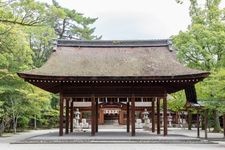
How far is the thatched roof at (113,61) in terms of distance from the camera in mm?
21609

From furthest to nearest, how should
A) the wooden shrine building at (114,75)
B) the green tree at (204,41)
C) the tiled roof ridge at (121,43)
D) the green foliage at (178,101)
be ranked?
the green foliage at (178,101), the green tree at (204,41), the tiled roof ridge at (121,43), the wooden shrine building at (114,75)

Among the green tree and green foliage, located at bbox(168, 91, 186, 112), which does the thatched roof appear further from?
green foliage, located at bbox(168, 91, 186, 112)

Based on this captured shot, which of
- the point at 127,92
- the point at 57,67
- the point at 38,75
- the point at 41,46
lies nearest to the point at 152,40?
the point at 127,92

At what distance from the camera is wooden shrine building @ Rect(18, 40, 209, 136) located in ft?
69.5

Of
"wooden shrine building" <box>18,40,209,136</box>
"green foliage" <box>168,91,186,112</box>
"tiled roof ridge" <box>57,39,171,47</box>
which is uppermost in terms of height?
"tiled roof ridge" <box>57,39,171,47</box>

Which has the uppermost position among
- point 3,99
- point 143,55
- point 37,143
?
point 143,55

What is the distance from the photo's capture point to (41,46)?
149ft

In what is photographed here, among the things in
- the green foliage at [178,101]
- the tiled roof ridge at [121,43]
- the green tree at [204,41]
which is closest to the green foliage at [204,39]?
the green tree at [204,41]

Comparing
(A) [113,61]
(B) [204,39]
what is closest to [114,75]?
(A) [113,61]

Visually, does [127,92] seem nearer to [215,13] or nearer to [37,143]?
[37,143]

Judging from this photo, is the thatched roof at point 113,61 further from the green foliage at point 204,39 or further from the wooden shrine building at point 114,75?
the green foliage at point 204,39

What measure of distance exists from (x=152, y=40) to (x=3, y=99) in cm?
1141

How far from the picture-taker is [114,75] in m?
21.5

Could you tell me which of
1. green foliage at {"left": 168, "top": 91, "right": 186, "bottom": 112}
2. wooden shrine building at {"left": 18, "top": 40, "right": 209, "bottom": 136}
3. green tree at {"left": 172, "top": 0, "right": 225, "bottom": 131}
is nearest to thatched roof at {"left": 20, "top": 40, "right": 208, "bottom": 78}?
wooden shrine building at {"left": 18, "top": 40, "right": 209, "bottom": 136}
